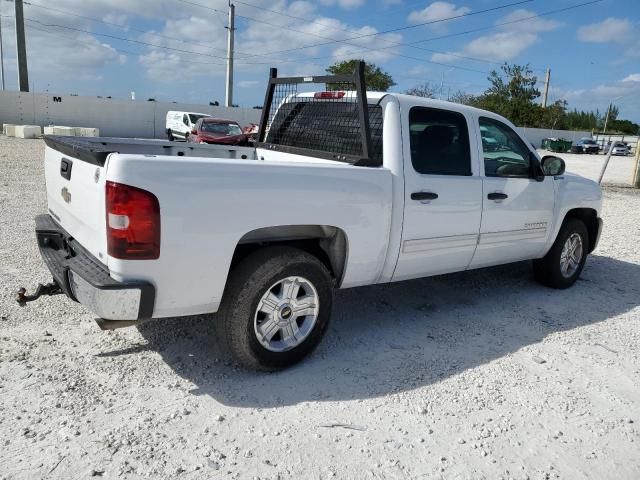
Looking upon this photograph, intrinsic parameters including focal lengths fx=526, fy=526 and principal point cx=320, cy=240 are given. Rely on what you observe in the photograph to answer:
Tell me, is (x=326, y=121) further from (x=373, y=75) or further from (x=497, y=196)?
(x=373, y=75)

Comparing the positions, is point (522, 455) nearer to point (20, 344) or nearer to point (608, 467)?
point (608, 467)

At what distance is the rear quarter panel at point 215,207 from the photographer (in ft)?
9.18

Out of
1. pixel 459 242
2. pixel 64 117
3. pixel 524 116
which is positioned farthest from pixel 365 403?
pixel 524 116

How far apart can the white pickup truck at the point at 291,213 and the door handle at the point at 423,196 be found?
12mm

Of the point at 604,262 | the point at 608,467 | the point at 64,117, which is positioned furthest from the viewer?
the point at 64,117

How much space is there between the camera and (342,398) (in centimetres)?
328

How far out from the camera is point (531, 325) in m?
4.67

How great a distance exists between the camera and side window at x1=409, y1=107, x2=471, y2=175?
4047mm

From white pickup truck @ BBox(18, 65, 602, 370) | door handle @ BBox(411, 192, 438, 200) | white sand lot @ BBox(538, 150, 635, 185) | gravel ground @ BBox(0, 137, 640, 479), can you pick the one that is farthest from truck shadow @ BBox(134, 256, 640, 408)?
white sand lot @ BBox(538, 150, 635, 185)

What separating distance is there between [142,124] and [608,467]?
35071 mm

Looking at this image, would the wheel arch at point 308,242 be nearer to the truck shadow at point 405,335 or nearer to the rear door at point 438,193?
the rear door at point 438,193

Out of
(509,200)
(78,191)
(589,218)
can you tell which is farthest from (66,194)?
(589,218)

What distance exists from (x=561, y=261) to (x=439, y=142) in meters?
2.37

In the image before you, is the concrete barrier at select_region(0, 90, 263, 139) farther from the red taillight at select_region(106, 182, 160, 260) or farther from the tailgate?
the red taillight at select_region(106, 182, 160, 260)
